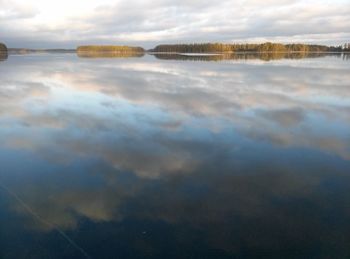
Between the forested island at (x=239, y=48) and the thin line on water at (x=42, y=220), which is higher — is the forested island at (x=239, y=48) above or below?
above

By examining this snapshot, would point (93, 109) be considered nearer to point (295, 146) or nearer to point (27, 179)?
point (27, 179)

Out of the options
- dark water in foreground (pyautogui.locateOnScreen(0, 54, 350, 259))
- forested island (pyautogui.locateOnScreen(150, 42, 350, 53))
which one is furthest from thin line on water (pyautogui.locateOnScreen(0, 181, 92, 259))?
forested island (pyautogui.locateOnScreen(150, 42, 350, 53))

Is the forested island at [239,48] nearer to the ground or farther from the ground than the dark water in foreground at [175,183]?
farther from the ground

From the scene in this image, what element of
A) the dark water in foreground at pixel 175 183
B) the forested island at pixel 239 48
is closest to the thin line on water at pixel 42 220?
the dark water in foreground at pixel 175 183

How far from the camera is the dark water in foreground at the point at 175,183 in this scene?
325cm

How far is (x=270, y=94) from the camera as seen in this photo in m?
11.6

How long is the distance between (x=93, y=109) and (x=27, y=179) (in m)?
4.72

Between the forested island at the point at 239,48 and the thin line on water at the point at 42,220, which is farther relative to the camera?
the forested island at the point at 239,48

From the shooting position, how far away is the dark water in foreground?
3.25m

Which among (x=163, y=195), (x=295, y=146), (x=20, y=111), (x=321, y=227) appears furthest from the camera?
(x=20, y=111)

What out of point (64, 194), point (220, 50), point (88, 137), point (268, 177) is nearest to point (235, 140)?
point (268, 177)

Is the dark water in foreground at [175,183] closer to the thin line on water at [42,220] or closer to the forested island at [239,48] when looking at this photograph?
the thin line on water at [42,220]

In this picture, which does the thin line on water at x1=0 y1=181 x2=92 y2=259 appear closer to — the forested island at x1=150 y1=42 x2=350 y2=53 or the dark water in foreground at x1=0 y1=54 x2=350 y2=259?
the dark water in foreground at x1=0 y1=54 x2=350 y2=259

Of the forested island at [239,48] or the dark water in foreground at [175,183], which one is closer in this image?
the dark water in foreground at [175,183]
